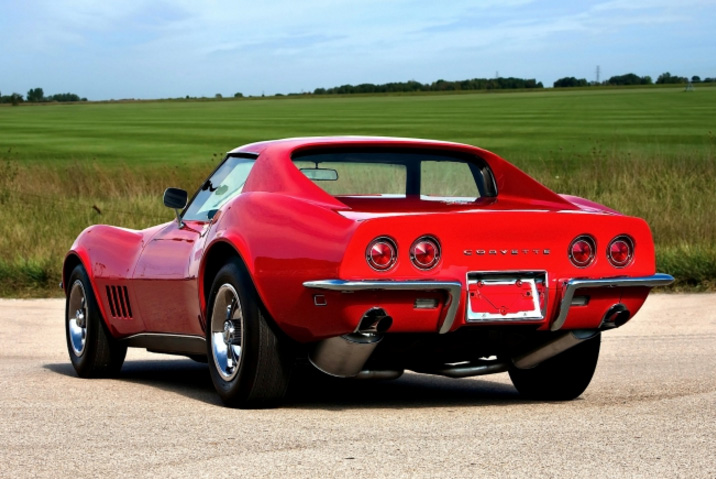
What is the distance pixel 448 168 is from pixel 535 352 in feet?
5.85

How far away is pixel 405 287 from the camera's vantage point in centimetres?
527

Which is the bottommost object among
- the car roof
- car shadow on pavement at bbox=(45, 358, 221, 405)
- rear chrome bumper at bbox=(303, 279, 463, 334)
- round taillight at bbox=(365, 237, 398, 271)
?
car shadow on pavement at bbox=(45, 358, 221, 405)

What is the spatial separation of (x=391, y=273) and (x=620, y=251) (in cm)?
123

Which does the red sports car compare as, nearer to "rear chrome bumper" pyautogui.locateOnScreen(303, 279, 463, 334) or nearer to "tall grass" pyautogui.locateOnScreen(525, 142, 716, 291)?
"rear chrome bumper" pyautogui.locateOnScreen(303, 279, 463, 334)

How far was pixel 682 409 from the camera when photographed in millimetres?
5750

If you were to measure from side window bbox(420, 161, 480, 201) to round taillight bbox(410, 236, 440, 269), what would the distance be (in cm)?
121

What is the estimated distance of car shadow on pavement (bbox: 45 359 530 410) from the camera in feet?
20.8

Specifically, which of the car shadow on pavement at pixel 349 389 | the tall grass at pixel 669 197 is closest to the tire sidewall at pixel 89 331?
the car shadow on pavement at pixel 349 389

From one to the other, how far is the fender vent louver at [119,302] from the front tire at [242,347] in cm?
136

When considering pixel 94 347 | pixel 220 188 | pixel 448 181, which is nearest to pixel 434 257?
pixel 220 188

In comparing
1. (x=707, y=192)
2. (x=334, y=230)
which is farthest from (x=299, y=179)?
(x=707, y=192)

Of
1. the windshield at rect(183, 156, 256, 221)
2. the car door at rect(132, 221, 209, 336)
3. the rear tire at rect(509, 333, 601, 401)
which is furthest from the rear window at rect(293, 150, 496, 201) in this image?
the rear tire at rect(509, 333, 601, 401)

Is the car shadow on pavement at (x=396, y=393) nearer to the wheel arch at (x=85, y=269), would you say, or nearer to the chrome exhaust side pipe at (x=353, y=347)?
the chrome exhaust side pipe at (x=353, y=347)

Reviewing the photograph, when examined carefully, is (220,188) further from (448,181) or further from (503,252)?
(503,252)
